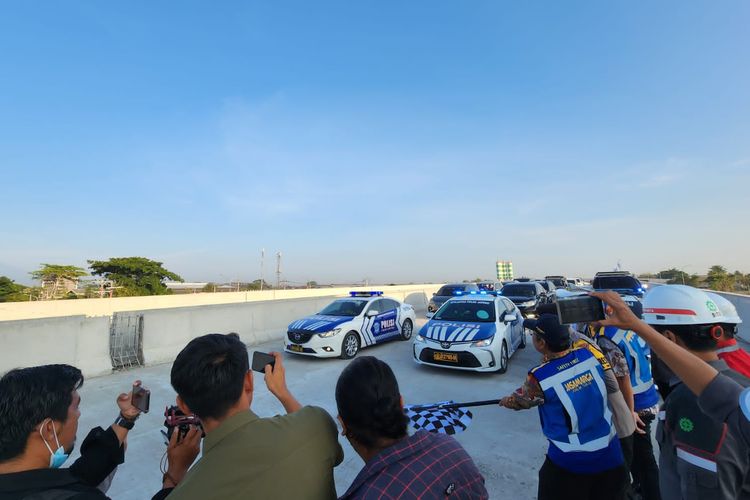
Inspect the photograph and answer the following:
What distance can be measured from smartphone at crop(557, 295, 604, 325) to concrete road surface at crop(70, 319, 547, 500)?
1.31 meters

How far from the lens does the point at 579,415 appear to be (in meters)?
2.29

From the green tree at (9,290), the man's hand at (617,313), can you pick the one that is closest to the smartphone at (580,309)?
the man's hand at (617,313)

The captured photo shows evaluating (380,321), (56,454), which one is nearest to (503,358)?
(380,321)

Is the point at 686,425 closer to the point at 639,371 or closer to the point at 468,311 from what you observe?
the point at 639,371

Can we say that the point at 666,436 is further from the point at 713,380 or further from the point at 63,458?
the point at 63,458

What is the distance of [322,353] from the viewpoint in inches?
328

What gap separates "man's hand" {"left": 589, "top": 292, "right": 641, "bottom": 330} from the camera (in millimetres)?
1466

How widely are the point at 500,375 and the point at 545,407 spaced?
5.19 meters

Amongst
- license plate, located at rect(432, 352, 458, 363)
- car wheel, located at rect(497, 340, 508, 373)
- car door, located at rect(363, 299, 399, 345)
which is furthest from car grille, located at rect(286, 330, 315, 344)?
car wheel, located at rect(497, 340, 508, 373)

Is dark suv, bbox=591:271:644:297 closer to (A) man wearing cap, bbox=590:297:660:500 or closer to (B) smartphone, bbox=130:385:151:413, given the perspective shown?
(A) man wearing cap, bbox=590:297:660:500

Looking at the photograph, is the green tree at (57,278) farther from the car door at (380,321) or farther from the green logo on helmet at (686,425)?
the green logo on helmet at (686,425)

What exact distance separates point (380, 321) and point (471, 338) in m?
3.51

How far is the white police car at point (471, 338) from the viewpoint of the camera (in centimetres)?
690

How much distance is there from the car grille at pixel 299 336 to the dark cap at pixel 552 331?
663 cm
